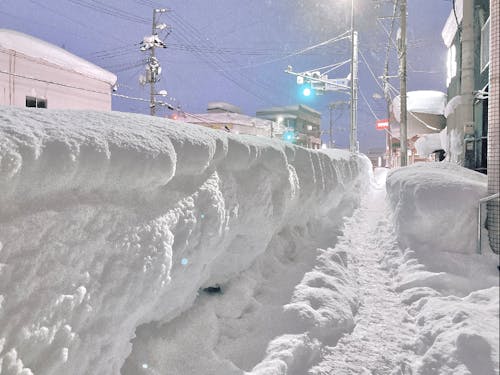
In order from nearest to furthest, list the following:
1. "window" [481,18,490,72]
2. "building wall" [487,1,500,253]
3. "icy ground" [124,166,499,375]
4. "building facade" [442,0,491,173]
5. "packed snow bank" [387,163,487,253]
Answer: "icy ground" [124,166,499,375] → "building wall" [487,1,500,253] → "packed snow bank" [387,163,487,253] → "building facade" [442,0,491,173] → "window" [481,18,490,72]

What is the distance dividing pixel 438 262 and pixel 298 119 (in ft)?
218

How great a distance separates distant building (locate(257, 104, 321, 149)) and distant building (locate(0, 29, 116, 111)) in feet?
145

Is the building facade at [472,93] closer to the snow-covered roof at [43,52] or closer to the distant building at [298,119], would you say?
the snow-covered roof at [43,52]

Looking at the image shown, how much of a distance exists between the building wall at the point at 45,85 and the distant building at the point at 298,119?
43854mm

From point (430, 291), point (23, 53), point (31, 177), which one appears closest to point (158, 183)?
point (31, 177)

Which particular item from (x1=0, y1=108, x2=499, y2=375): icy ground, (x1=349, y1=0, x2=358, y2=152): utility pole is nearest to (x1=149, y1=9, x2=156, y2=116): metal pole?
(x1=349, y1=0, x2=358, y2=152): utility pole

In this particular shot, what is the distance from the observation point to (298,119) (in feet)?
228

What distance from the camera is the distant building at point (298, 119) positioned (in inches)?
2598

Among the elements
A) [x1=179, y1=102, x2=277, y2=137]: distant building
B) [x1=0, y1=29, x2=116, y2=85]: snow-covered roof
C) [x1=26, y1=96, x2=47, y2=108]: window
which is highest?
[x1=179, y1=102, x2=277, y2=137]: distant building

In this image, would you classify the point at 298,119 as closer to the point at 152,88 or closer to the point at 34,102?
the point at 152,88

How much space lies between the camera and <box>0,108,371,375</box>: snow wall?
5.21 feet

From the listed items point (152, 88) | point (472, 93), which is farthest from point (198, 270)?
point (152, 88)

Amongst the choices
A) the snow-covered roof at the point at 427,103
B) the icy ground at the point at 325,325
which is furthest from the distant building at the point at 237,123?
the icy ground at the point at 325,325

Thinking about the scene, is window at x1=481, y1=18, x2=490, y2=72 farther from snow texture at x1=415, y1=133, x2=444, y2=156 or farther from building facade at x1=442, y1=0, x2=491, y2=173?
snow texture at x1=415, y1=133, x2=444, y2=156
